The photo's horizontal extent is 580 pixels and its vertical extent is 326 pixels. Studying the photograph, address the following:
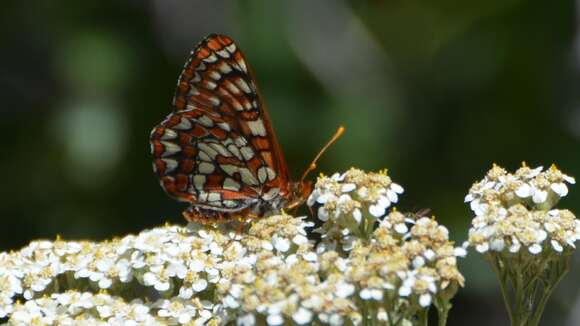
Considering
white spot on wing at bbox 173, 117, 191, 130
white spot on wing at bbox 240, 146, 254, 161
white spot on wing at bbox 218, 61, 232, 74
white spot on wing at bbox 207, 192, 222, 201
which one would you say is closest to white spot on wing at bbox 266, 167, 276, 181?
white spot on wing at bbox 240, 146, 254, 161

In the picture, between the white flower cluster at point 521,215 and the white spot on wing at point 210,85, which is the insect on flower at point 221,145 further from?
the white flower cluster at point 521,215

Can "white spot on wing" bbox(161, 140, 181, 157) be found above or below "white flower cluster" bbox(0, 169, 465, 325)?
above

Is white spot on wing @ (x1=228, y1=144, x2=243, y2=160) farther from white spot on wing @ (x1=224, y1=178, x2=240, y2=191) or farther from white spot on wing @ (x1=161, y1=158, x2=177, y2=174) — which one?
white spot on wing @ (x1=161, y1=158, x2=177, y2=174)

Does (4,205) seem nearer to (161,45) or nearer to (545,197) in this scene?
(161,45)

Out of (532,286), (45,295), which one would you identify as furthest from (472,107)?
(45,295)

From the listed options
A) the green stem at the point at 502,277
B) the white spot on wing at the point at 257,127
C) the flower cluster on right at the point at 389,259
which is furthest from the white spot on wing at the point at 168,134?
Result: the green stem at the point at 502,277

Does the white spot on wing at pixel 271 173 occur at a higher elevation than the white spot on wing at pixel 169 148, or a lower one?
lower

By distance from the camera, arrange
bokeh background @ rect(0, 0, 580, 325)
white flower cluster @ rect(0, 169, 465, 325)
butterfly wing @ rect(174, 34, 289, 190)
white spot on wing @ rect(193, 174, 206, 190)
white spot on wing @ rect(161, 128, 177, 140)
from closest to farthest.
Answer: white flower cluster @ rect(0, 169, 465, 325)
butterfly wing @ rect(174, 34, 289, 190)
white spot on wing @ rect(161, 128, 177, 140)
white spot on wing @ rect(193, 174, 206, 190)
bokeh background @ rect(0, 0, 580, 325)

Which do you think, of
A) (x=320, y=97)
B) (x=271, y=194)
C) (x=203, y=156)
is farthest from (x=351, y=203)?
(x=320, y=97)
